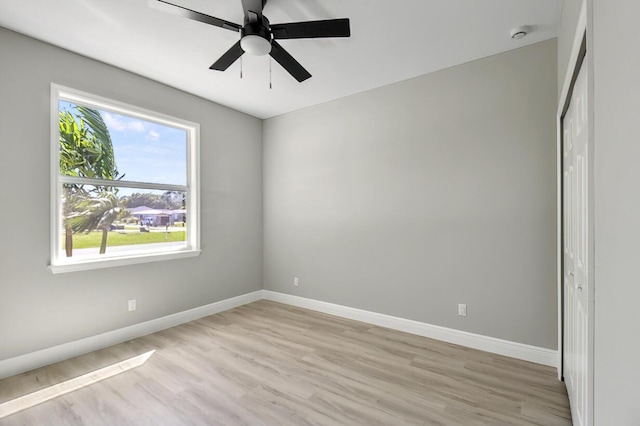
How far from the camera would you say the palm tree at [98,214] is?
2.94m

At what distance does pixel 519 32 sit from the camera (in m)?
2.43

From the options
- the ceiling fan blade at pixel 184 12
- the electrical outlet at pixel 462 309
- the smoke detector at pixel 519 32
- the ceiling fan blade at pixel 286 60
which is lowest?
the electrical outlet at pixel 462 309

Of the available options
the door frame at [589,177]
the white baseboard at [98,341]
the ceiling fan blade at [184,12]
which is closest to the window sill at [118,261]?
the white baseboard at [98,341]

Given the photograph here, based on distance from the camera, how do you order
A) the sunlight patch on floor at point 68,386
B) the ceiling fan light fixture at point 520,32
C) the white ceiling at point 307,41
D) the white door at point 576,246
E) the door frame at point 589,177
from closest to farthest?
the door frame at point 589,177 → the white door at point 576,246 → the sunlight patch on floor at point 68,386 → the white ceiling at point 307,41 → the ceiling fan light fixture at point 520,32

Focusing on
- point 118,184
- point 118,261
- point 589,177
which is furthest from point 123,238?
point 589,177

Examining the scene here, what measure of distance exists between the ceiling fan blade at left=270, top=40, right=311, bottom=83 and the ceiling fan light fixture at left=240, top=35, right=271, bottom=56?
0.11 metres

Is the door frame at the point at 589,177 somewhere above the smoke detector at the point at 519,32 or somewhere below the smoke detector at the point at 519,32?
below

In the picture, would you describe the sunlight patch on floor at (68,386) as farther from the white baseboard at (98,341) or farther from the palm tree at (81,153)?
the palm tree at (81,153)

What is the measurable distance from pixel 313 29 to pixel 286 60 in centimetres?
43

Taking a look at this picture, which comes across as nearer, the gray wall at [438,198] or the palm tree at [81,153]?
the gray wall at [438,198]

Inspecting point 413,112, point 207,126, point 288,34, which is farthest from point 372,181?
point 207,126

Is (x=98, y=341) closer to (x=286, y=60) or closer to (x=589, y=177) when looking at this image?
(x=286, y=60)

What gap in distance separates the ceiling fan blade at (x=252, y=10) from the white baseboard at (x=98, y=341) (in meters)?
3.19

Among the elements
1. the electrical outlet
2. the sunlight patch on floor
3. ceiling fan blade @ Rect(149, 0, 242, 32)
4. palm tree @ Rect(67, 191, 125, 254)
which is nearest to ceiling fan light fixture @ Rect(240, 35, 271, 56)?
ceiling fan blade @ Rect(149, 0, 242, 32)
